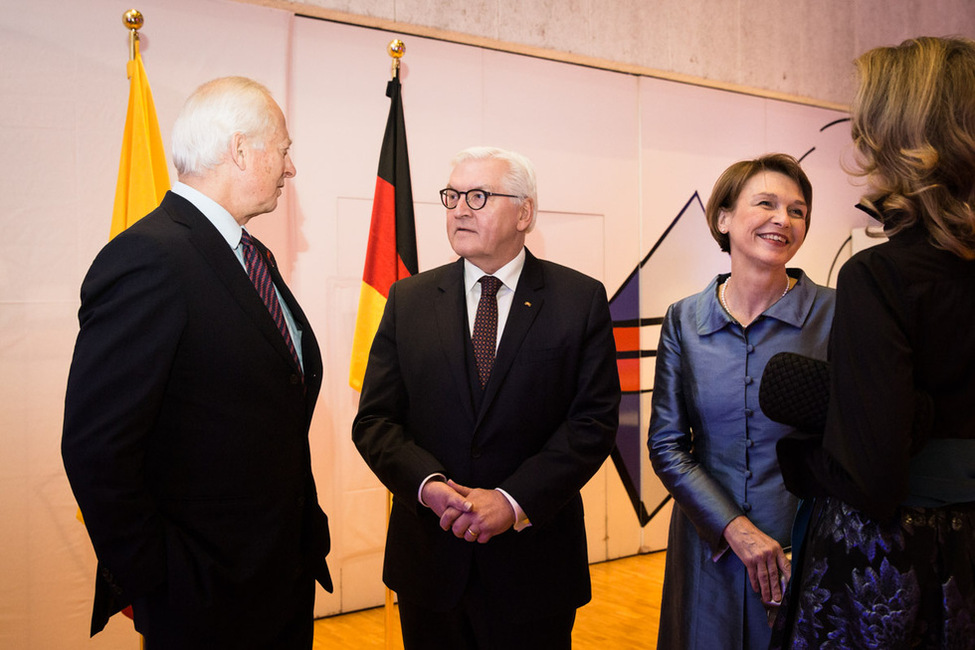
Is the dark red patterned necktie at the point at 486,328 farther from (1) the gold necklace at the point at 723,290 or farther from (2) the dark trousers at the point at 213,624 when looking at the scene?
(2) the dark trousers at the point at 213,624

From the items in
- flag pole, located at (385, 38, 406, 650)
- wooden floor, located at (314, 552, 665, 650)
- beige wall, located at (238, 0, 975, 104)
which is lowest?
wooden floor, located at (314, 552, 665, 650)

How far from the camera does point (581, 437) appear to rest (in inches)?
78.9

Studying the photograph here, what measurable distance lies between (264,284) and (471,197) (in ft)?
2.32

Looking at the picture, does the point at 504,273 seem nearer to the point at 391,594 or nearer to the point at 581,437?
the point at 581,437

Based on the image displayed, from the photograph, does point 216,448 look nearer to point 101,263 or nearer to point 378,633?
point 101,263

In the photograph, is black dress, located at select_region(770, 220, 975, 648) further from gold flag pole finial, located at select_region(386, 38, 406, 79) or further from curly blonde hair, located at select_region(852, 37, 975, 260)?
gold flag pole finial, located at select_region(386, 38, 406, 79)

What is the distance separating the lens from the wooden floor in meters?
3.38


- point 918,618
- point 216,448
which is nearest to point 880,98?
point 918,618

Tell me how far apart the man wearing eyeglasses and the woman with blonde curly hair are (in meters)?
0.81

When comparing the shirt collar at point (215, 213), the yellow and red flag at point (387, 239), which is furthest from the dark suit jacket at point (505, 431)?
the yellow and red flag at point (387, 239)

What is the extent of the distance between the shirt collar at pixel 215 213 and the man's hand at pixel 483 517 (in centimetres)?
82

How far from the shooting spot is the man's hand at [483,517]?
1.83m

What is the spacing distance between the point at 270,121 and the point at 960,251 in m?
1.50

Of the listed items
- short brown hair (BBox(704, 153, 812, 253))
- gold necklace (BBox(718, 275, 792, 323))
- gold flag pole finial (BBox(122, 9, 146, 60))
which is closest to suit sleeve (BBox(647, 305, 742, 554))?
gold necklace (BBox(718, 275, 792, 323))
